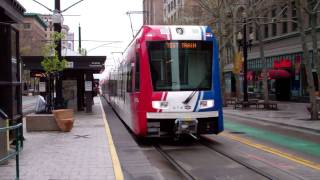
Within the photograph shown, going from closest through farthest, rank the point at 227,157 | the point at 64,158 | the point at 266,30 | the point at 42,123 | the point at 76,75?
1. the point at 64,158
2. the point at 227,157
3. the point at 42,123
4. the point at 76,75
5. the point at 266,30

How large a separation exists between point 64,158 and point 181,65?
469cm

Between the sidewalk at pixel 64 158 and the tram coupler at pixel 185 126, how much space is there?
201 cm

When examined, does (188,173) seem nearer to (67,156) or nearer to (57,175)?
(57,175)

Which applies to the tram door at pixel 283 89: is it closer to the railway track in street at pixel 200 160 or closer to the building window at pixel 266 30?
the building window at pixel 266 30

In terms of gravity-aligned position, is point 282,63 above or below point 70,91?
above

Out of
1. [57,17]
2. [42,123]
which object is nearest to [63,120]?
[42,123]

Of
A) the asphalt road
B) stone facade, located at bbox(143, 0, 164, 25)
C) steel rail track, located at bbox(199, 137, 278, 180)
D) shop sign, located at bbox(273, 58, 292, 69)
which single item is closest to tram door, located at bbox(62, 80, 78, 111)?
shop sign, located at bbox(273, 58, 292, 69)

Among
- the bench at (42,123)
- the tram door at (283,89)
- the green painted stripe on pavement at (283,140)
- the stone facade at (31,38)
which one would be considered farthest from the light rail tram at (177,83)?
the stone facade at (31,38)

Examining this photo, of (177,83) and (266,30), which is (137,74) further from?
(266,30)

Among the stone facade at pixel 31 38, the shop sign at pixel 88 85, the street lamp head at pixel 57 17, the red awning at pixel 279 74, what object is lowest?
the shop sign at pixel 88 85

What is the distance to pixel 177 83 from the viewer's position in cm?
1588

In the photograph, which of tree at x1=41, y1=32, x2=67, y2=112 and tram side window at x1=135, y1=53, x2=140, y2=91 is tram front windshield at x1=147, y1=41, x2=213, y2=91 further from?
tree at x1=41, y1=32, x2=67, y2=112

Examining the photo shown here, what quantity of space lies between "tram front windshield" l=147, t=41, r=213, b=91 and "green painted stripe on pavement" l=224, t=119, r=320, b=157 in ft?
10.2

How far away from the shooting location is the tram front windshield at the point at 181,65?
1589 centimetres
